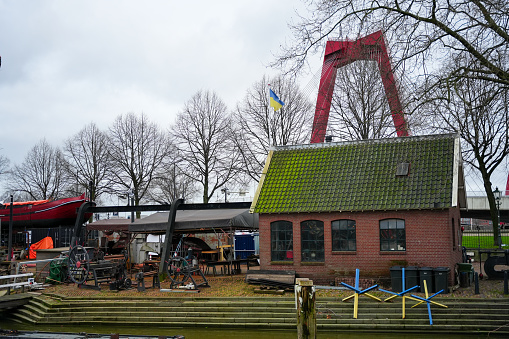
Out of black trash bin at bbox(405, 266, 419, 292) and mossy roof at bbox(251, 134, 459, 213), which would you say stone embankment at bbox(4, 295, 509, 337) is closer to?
black trash bin at bbox(405, 266, 419, 292)

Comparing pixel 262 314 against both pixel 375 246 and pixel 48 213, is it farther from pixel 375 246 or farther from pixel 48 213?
pixel 48 213

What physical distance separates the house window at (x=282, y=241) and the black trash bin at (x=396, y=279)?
427 centimetres

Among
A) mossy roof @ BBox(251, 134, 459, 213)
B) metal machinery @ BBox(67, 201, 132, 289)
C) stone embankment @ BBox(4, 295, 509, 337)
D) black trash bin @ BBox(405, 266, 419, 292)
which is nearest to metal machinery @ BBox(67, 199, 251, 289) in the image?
metal machinery @ BBox(67, 201, 132, 289)

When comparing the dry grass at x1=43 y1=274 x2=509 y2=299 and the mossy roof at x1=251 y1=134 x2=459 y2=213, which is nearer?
the dry grass at x1=43 y1=274 x2=509 y2=299

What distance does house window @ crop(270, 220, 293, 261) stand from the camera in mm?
20016

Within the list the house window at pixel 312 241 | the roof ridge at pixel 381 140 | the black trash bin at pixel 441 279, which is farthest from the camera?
the roof ridge at pixel 381 140

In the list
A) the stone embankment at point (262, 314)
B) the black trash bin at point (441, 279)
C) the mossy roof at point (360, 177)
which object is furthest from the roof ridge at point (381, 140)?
the stone embankment at point (262, 314)

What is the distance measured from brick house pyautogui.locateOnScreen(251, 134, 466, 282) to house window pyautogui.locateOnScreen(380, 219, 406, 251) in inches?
1.5

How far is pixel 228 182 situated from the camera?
3969 cm

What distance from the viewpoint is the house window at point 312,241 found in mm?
19609

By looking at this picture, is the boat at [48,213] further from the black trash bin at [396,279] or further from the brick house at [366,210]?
the black trash bin at [396,279]

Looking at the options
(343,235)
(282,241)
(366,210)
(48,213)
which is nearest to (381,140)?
(366,210)

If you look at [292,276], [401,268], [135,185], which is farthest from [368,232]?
[135,185]

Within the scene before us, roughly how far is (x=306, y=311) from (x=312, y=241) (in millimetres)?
9795
